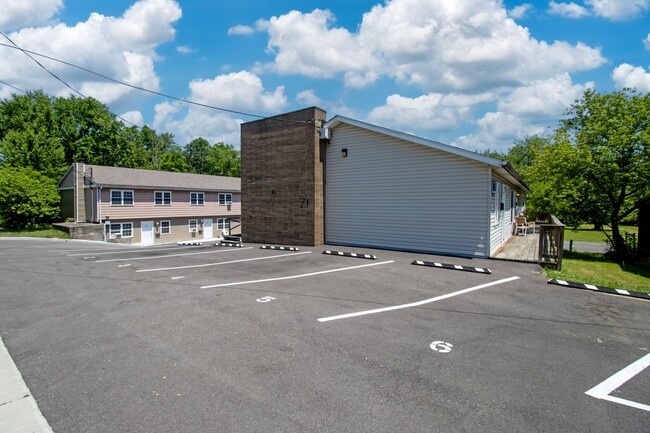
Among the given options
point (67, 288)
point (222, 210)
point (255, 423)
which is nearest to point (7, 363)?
point (255, 423)

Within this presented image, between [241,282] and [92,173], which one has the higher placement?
[92,173]

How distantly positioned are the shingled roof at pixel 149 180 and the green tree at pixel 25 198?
3615mm

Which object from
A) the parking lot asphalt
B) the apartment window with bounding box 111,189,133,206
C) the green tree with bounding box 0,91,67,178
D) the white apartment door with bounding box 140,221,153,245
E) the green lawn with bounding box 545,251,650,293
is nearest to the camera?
the parking lot asphalt

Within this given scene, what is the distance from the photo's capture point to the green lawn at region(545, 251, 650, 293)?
29.0 feet

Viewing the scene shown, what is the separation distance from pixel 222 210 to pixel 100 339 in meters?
29.6

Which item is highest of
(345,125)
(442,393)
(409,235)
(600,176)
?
(345,125)

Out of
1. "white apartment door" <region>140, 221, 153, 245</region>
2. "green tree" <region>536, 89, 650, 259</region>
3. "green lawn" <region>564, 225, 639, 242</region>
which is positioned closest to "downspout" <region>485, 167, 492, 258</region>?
"green tree" <region>536, 89, 650, 259</region>

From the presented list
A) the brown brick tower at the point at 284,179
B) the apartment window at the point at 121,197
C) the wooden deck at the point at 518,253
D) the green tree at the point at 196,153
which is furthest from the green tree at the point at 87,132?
the wooden deck at the point at 518,253

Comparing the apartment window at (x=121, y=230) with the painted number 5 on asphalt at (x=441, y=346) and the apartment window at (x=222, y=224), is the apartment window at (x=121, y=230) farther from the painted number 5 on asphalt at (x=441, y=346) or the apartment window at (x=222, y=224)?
the painted number 5 on asphalt at (x=441, y=346)

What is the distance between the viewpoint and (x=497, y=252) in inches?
493

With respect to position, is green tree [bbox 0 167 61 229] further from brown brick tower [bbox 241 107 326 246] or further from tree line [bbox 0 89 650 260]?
brown brick tower [bbox 241 107 326 246]

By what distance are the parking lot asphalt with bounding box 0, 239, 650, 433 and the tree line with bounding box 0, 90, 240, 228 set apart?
2152cm

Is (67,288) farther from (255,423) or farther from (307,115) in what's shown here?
(307,115)

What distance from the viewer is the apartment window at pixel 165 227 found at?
93.1 ft
